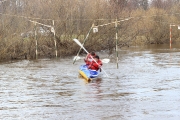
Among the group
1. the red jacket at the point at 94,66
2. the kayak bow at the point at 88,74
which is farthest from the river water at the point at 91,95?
the red jacket at the point at 94,66

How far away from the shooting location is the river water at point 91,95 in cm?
985

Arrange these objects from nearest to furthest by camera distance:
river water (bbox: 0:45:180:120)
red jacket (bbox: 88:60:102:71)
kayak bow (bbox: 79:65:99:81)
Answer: river water (bbox: 0:45:180:120), kayak bow (bbox: 79:65:99:81), red jacket (bbox: 88:60:102:71)

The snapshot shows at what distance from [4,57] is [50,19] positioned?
5.38m

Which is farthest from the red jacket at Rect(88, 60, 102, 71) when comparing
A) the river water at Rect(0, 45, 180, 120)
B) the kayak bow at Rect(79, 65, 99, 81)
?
the river water at Rect(0, 45, 180, 120)

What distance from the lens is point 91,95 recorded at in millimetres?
12781

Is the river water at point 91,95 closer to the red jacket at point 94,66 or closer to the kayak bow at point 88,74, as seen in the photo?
the kayak bow at point 88,74

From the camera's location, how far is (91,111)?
1015cm

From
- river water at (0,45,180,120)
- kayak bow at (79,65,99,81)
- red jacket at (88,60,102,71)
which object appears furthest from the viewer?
red jacket at (88,60,102,71)

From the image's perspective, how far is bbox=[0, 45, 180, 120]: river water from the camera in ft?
32.3

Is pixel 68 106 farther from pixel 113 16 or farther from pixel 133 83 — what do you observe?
pixel 113 16

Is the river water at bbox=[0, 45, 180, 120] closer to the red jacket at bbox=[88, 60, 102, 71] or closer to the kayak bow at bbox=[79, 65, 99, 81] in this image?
the kayak bow at bbox=[79, 65, 99, 81]

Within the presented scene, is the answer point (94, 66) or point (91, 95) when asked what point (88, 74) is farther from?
point (91, 95)

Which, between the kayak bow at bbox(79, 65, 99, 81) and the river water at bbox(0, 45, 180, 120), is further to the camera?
the kayak bow at bbox(79, 65, 99, 81)

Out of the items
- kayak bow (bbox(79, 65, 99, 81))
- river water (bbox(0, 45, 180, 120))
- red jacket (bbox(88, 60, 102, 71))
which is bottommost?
river water (bbox(0, 45, 180, 120))
